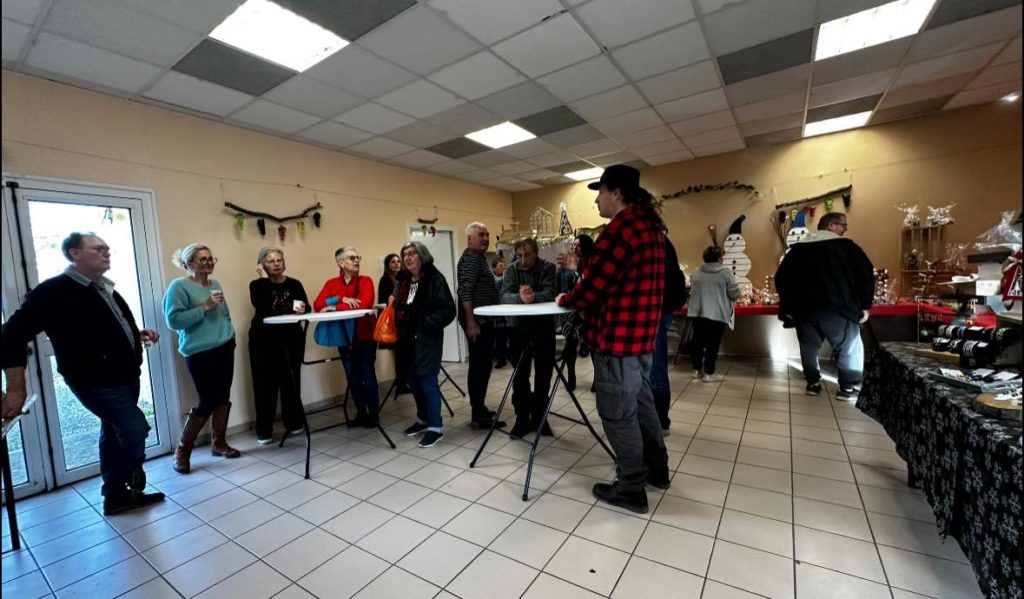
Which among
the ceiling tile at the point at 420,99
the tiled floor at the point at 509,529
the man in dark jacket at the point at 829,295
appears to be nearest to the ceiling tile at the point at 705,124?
the man in dark jacket at the point at 829,295

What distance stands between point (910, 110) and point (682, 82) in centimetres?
268

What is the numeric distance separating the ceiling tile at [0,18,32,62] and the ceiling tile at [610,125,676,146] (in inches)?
173

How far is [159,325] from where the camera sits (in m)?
3.44

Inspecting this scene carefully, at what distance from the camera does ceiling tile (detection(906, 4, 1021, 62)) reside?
9.55 feet

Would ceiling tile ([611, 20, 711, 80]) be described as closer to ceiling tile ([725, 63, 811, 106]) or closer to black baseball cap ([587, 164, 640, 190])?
ceiling tile ([725, 63, 811, 106])

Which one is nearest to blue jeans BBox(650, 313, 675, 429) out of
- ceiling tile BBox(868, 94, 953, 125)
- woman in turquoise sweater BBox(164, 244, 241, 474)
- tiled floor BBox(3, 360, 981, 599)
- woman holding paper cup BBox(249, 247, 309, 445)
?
tiled floor BBox(3, 360, 981, 599)

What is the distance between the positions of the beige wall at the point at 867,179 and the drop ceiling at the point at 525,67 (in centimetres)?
33

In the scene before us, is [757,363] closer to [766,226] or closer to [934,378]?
[766,226]

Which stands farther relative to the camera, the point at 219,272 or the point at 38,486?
the point at 219,272

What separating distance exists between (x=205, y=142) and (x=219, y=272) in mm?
1058

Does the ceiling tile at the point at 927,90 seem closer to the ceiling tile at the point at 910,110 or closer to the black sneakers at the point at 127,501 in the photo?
the ceiling tile at the point at 910,110

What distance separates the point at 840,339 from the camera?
12.3 feet

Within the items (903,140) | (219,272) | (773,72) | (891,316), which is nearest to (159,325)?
(219,272)

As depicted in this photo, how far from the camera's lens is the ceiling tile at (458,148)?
15.3 ft
